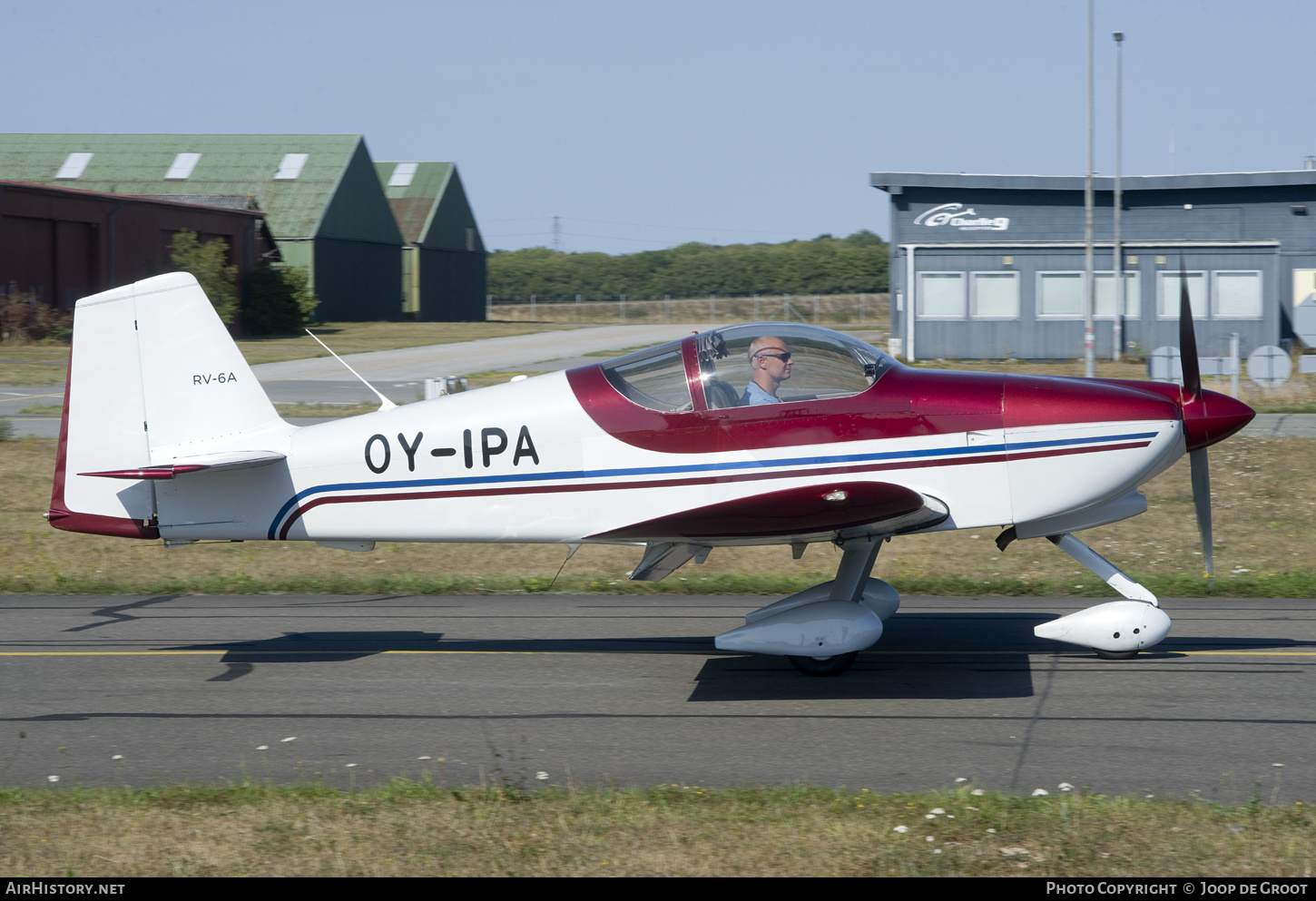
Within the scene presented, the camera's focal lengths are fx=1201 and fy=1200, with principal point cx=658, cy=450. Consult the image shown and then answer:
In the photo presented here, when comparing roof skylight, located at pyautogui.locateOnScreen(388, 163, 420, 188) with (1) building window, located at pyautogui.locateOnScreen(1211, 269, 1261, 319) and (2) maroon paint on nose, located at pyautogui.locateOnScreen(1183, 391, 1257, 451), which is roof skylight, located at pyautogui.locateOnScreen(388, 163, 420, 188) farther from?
(2) maroon paint on nose, located at pyautogui.locateOnScreen(1183, 391, 1257, 451)

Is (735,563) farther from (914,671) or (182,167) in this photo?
(182,167)

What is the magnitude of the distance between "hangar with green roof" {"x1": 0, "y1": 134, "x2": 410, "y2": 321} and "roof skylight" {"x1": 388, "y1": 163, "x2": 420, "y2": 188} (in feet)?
24.7

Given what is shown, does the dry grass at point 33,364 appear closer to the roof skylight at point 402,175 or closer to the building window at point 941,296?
the building window at point 941,296

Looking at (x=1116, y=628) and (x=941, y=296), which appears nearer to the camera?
(x=1116, y=628)

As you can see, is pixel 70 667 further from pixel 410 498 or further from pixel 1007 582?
pixel 1007 582

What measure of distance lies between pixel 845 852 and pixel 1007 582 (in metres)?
6.33

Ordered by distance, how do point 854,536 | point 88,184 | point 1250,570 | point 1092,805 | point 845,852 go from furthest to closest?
point 88,184 < point 1250,570 < point 854,536 < point 1092,805 < point 845,852

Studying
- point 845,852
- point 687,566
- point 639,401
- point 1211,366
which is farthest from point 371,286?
point 845,852

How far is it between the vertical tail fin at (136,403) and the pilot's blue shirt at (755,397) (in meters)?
3.04

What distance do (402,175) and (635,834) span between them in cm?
6117

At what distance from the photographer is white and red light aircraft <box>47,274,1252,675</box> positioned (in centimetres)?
712

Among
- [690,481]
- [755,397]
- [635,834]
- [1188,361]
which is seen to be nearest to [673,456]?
[690,481]

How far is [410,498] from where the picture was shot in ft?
24.8

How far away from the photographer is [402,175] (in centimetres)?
6222
